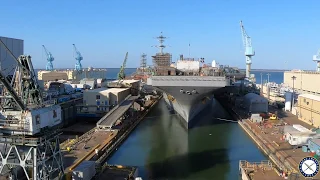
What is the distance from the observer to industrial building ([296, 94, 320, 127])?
24688mm

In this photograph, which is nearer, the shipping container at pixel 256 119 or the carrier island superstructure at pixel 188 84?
the carrier island superstructure at pixel 188 84

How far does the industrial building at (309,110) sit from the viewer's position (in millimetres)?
24688

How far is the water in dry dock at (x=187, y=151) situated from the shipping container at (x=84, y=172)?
137 inches

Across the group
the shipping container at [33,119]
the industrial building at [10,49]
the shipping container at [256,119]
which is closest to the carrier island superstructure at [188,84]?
the shipping container at [256,119]

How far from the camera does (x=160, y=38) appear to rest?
190 feet

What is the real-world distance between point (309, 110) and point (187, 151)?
13.1 metres

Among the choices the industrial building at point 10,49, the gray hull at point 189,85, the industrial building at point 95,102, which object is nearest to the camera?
the gray hull at point 189,85

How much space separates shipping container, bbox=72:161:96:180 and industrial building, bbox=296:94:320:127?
1971 centimetres

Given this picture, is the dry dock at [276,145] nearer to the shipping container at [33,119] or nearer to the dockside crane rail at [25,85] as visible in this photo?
the shipping container at [33,119]

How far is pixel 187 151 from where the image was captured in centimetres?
2041

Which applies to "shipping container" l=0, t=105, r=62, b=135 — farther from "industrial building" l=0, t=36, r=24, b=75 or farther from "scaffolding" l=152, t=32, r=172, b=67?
"scaffolding" l=152, t=32, r=172, b=67

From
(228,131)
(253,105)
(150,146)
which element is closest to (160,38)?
(253,105)

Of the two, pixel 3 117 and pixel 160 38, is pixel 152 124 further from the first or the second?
pixel 160 38

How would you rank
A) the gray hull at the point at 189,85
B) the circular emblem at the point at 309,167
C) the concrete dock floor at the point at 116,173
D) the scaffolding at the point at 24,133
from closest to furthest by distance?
the circular emblem at the point at 309,167 → the scaffolding at the point at 24,133 → the concrete dock floor at the point at 116,173 → the gray hull at the point at 189,85
